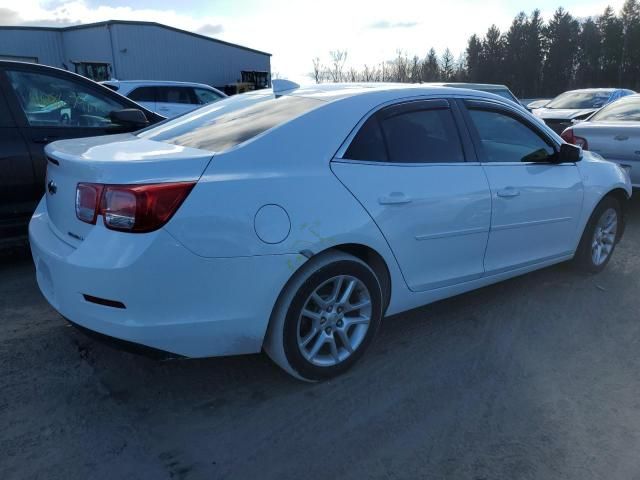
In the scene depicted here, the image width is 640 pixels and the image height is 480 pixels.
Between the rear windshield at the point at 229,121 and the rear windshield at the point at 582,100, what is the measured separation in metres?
11.9

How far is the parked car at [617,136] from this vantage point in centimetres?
632

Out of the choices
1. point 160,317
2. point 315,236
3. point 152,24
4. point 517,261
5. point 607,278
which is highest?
point 152,24

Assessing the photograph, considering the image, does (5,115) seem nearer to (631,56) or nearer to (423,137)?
(423,137)

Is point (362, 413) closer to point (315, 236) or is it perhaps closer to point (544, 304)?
point (315, 236)

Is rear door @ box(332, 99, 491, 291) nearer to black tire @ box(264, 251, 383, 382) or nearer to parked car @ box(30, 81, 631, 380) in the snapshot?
parked car @ box(30, 81, 631, 380)

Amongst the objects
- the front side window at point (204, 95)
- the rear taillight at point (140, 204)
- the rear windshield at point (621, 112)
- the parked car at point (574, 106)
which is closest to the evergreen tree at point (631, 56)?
the parked car at point (574, 106)

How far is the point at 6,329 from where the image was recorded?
11.4 feet

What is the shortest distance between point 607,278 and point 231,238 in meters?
3.64

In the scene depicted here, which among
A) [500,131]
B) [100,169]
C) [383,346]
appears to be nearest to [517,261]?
[500,131]

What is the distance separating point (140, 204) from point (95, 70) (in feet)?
95.2

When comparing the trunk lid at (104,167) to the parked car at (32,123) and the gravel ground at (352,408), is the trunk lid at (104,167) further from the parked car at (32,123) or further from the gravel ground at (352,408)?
the parked car at (32,123)

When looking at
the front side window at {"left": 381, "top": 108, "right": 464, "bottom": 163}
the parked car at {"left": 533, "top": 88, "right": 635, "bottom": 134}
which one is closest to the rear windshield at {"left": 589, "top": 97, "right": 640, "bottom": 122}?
the parked car at {"left": 533, "top": 88, "right": 635, "bottom": 134}

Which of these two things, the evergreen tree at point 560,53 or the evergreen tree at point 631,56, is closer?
the evergreen tree at point 631,56

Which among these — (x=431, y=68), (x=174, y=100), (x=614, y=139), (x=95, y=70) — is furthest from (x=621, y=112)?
(x=431, y=68)
